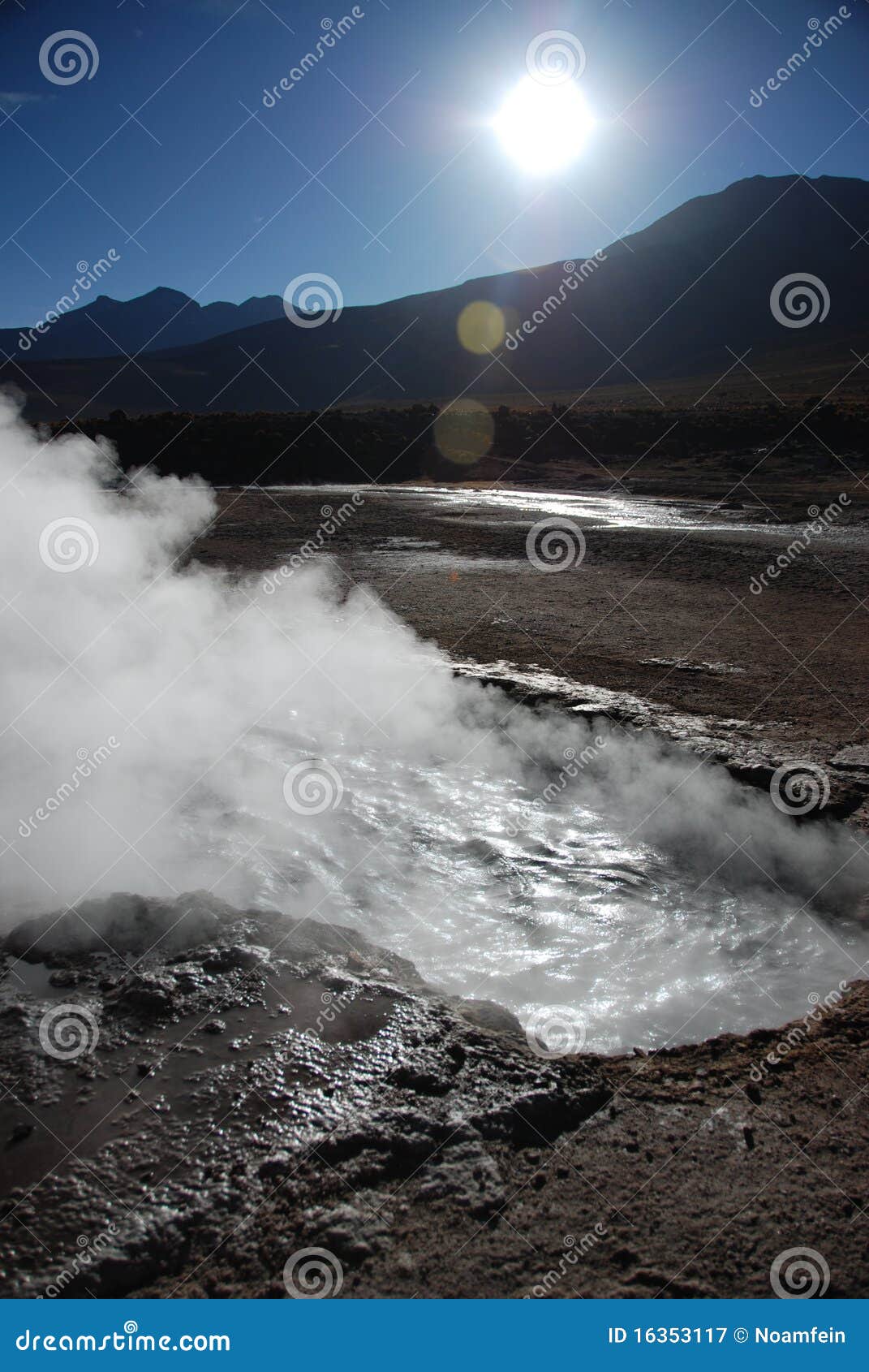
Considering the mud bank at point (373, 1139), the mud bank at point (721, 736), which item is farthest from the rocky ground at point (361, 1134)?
the mud bank at point (721, 736)

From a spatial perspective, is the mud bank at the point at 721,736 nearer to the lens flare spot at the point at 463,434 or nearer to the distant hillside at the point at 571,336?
the lens flare spot at the point at 463,434

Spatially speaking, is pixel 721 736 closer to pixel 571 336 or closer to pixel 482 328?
pixel 571 336

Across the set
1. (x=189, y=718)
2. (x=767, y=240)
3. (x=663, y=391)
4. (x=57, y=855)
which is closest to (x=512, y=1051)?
(x=57, y=855)

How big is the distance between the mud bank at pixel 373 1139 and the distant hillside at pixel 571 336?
69.0 meters

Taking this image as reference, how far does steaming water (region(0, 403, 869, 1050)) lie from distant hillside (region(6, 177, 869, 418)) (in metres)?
65.1

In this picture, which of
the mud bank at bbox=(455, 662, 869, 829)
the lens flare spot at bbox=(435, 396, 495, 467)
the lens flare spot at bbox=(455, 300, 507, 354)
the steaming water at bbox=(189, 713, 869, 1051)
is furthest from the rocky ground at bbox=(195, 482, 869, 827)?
the lens flare spot at bbox=(455, 300, 507, 354)

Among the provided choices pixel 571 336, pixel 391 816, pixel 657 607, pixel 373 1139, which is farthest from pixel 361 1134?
pixel 571 336

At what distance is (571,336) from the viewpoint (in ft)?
290

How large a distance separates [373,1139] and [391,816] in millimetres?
2722

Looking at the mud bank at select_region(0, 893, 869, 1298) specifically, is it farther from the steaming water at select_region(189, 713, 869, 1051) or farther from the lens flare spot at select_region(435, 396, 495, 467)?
the lens flare spot at select_region(435, 396, 495, 467)

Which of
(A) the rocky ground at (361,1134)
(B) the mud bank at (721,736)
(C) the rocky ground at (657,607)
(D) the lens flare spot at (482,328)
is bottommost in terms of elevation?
(A) the rocky ground at (361,1134)

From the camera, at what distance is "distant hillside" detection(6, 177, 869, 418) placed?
7669 centimetres

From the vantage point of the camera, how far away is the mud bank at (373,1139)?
2.14 meters

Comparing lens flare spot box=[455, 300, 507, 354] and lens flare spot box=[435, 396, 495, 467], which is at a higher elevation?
lens flare spot box=[455, 300, 507, 354]
